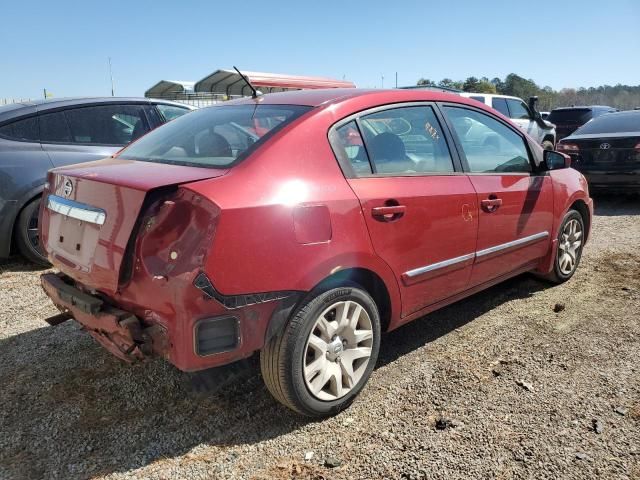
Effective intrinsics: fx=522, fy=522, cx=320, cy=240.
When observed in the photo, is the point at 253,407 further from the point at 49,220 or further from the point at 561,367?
the point at 561,367

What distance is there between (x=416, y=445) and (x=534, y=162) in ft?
8.47

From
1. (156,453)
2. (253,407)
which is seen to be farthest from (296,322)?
(156,453)

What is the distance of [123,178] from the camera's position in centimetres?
242

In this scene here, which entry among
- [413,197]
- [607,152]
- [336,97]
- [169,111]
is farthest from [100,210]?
[607,152]

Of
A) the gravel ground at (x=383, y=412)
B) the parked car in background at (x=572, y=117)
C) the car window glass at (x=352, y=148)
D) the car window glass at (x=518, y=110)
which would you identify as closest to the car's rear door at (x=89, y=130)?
the gravel ground at (x=383, y=412)

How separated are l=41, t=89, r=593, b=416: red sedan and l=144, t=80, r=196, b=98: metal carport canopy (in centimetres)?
2283

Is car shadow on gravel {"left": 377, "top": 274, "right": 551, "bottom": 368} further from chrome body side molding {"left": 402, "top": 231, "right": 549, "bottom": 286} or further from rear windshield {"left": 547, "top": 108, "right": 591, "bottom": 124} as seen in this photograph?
rear windshield {"left": 547, "top": 108, "right": 591, "bottom": 124}

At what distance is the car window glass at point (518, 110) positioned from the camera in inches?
508

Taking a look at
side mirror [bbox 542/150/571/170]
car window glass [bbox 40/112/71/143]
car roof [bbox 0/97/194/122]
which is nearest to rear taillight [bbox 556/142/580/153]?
side mirror [bbox 542/150/571/170]

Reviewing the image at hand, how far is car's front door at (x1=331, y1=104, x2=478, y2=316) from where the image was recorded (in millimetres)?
2756

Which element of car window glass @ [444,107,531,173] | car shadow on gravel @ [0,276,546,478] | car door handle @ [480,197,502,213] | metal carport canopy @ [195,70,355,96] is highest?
metal carport canopy @ [195,70,355,96]

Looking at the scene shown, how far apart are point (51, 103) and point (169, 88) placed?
2322 centimetres

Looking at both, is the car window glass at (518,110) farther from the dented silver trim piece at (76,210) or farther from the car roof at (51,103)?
the dented silver trim piece at (76,210)

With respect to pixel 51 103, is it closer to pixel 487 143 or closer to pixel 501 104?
pixel 487 143
